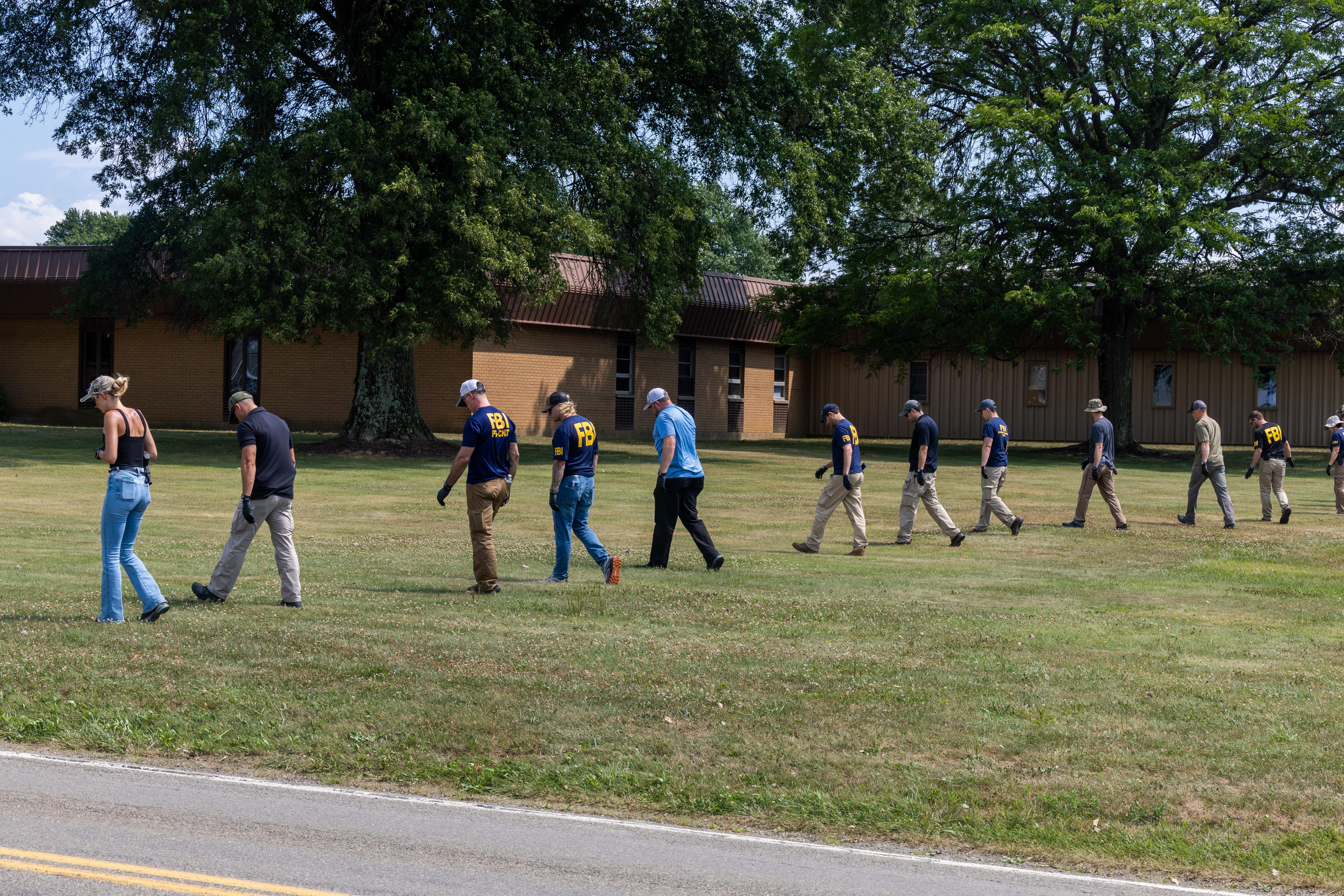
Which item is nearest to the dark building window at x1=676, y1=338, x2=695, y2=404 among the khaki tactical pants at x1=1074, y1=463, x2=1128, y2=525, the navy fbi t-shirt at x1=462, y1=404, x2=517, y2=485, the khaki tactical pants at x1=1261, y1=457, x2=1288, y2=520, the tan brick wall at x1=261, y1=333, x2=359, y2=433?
the tan brick wall at x1=261, y1=333, x2=359, y2=433

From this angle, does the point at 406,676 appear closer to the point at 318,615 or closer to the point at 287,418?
the point at 318,615

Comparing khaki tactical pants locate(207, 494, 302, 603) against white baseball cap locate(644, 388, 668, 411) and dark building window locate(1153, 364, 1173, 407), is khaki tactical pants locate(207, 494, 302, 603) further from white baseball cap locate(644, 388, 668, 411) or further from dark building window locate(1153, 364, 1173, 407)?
dark building window locate(1153, 364, 1173, 407)

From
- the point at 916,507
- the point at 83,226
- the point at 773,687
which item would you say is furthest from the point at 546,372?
the point at 83,226

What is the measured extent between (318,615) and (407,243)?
1789 cm

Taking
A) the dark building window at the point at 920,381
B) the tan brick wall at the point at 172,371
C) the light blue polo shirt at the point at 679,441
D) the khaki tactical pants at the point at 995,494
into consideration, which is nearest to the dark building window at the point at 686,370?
the dark building window at the point at 920,381

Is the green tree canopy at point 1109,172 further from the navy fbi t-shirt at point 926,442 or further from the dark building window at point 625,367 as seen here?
the navy fbi t-shirt at point 926,442

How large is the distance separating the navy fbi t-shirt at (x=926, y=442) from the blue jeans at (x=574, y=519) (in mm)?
5170

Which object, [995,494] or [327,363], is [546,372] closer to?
[327,363]

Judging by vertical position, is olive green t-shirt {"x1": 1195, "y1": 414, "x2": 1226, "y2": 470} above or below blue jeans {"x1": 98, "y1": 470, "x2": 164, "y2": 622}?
above

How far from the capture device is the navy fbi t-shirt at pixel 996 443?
17.5m

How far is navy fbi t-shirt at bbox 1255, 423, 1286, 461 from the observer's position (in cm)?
2069

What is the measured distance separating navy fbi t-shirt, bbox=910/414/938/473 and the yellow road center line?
1179 centimetres

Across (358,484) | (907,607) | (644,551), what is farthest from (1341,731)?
(358,484)

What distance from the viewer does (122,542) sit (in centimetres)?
961
